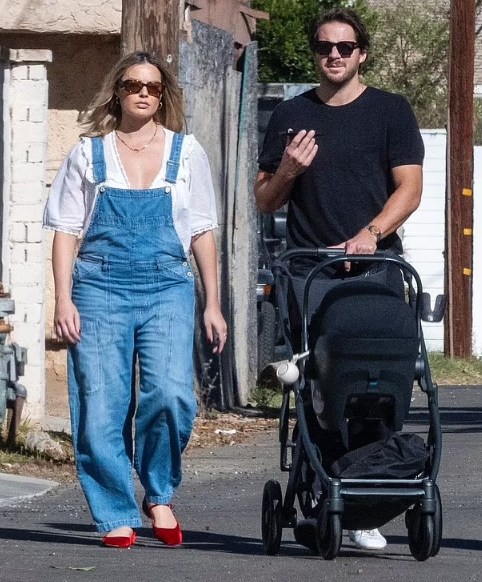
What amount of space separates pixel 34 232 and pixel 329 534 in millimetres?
4414

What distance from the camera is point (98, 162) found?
228 inches

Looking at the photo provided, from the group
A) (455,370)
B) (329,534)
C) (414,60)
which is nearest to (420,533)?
(329,534)

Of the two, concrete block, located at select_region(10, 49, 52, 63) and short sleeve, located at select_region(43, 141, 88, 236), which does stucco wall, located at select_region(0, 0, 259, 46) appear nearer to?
concrete block, located at select_region(10, 49, 52, 63)

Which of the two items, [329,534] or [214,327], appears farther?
[214,327]

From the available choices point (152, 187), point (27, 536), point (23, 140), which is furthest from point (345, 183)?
point (23, 140)

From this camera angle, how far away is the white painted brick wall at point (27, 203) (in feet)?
29.9

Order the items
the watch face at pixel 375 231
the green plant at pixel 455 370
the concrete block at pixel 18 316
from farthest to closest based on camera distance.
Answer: the green plant at pixel 455 370 < the concrete block at pixel 18 316 < the watch face at pixel 375 231

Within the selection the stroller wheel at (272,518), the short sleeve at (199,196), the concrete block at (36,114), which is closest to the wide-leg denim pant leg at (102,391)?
the short sleeve at (199,196)

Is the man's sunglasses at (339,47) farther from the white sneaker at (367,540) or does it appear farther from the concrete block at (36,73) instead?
the concrete block at (36,73)

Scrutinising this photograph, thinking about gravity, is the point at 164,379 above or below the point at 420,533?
above

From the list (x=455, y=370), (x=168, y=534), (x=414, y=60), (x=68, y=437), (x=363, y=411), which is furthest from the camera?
(x=414, y=60)

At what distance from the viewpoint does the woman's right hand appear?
5.69m

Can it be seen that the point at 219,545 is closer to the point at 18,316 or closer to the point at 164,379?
the point at 164,379

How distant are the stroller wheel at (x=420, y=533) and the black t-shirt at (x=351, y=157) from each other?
42.0 inches
